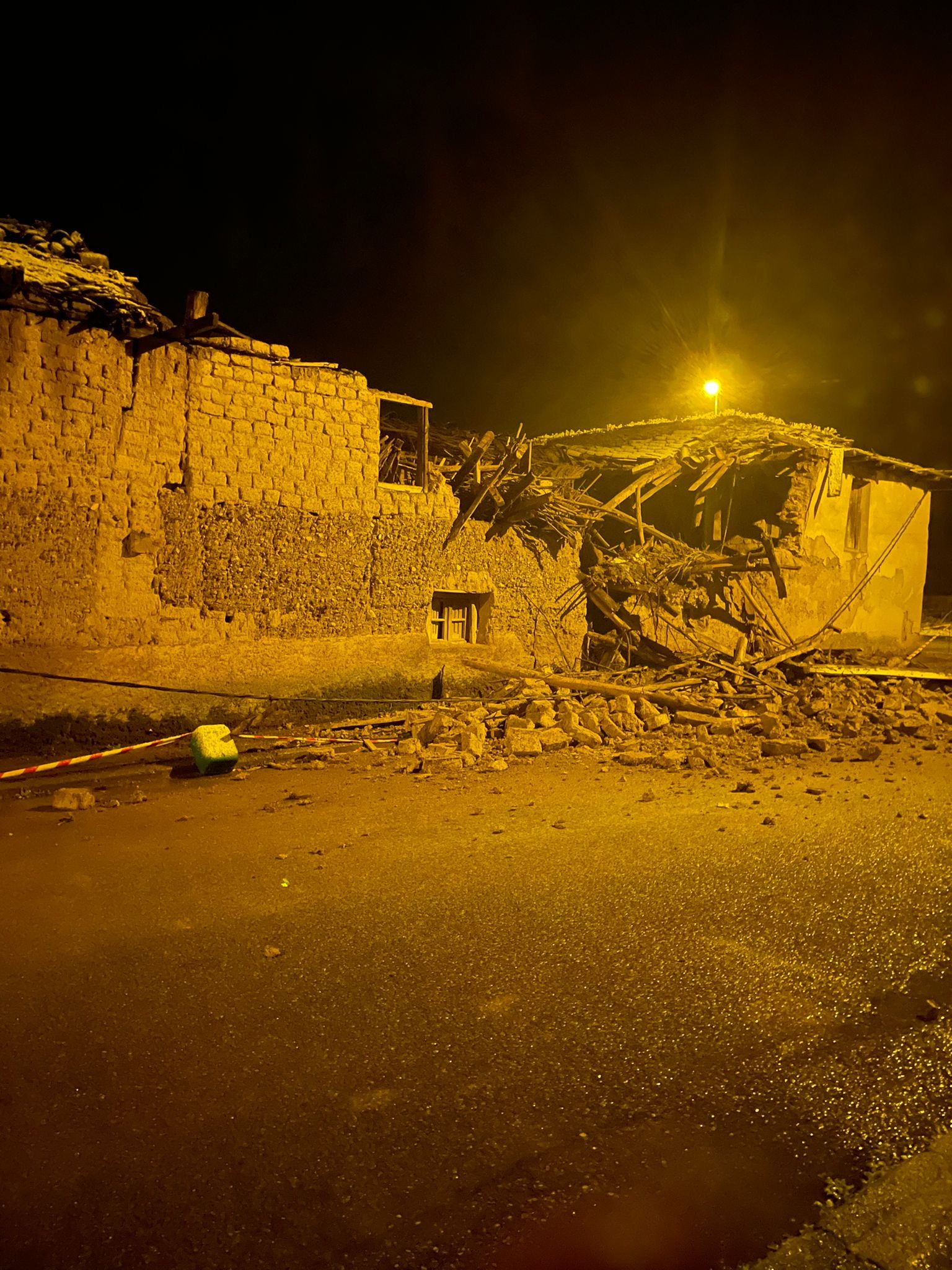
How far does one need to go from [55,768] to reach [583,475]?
9166 mm

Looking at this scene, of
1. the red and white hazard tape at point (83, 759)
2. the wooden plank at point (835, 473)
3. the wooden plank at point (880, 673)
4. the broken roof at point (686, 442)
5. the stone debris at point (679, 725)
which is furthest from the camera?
the wooden plank at point (835, 473)

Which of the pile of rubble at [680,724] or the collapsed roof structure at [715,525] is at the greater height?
the collapsed roof structure at [715,525]

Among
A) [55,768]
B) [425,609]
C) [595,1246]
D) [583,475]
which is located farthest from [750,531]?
[595,1246]

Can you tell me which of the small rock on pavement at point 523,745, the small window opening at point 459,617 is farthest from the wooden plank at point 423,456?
the small rock on pavement at point 523,745

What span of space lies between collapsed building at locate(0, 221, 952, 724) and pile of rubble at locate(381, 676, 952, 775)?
1402 millimetres

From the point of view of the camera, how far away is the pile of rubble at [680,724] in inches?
327

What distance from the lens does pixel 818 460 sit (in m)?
14.2

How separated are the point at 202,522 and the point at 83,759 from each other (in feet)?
9.93

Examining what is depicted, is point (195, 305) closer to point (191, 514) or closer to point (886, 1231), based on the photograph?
point (191, 514)

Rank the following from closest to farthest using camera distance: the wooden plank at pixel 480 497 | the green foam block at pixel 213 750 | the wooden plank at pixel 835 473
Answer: the green foam block at pixel 213 750
the wooden plank at pixel 480 497
the wooden plank at pixel 835 473

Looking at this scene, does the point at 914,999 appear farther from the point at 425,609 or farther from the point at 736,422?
the point at 736,422

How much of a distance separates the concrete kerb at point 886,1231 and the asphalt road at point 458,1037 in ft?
0.31

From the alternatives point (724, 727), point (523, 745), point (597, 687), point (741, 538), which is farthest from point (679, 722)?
point (741, 538)

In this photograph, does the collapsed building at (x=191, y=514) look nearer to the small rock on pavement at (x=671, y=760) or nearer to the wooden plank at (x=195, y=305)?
the wooden plank at (x=195, y=305)
